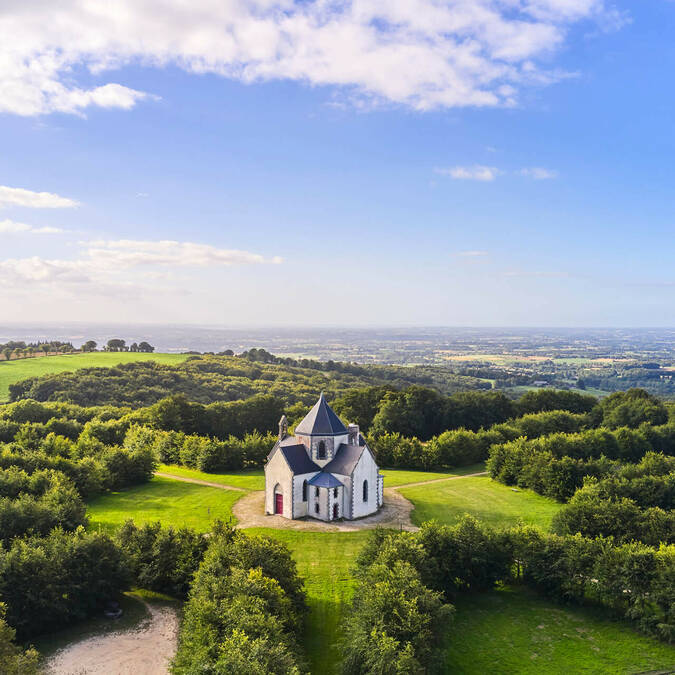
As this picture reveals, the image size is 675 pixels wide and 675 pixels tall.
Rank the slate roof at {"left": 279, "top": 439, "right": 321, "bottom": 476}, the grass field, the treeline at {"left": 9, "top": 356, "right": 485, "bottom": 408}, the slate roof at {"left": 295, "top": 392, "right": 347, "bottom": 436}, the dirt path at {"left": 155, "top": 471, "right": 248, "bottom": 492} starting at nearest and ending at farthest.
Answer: the slate roof at {"left": 279, "top": 439, "right": 321, "bottom": 476} < the slate roof at {"left": 295, "top": 392, "right": 347, "bottom": 436} < the dirt path at {"left": 155, "top": 471, "right": 248, "bottom": 492} < the grass field < the treeline at {"left": 9, "top": 356, "right": 485, "bottom": 408}

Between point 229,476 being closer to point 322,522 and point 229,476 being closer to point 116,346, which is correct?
point 322,522

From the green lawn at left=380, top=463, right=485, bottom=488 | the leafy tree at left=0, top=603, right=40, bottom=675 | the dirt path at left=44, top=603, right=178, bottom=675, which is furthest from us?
the green lawn at left=380, top=463, right=485, bottom=488

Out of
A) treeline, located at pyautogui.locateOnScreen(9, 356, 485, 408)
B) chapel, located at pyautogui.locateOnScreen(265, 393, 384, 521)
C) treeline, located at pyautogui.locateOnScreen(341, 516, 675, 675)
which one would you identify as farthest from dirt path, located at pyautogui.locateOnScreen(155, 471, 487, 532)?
treeline, located at pyautogui.locateOnScreen(9, 356, 485, 408)

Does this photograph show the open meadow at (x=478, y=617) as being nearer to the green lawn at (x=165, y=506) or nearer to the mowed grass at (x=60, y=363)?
the green lawn at (x=165, y=506)

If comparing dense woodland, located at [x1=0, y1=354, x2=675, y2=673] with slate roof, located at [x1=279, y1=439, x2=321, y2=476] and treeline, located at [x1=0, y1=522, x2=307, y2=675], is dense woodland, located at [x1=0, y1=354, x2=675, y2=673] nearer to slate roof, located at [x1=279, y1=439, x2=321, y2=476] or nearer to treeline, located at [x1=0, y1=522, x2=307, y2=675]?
treeline, located at [x1=0, y1=522, x2=307, y2=675]

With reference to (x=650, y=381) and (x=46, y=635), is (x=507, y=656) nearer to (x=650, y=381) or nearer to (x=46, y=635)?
(x=46, y=635)

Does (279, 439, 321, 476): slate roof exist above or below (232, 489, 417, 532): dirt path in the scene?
above

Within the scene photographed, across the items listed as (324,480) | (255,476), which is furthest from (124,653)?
(255,476)
